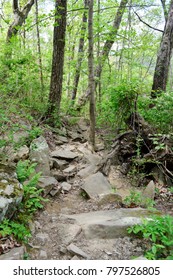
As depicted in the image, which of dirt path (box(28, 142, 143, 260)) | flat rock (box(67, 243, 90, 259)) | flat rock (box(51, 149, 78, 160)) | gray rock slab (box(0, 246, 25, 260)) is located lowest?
dirt path (box(28, 142, 143, 260))

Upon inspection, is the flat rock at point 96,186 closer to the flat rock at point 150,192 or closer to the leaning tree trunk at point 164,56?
the flat rock at point 150,192

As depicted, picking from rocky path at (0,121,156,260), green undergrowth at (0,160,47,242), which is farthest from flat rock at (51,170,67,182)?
green undergrowth at (0,160,47,242)

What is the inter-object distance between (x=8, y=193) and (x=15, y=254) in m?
0.88

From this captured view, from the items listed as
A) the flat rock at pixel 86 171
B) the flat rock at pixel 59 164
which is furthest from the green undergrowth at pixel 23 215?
the flat rock at pixel 86 171

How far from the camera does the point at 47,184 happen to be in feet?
14.9

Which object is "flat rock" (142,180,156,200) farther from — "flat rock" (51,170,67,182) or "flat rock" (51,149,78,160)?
"flat rock" (51,149,78,160)

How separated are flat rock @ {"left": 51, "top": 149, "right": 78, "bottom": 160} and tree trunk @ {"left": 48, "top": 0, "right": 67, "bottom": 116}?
1743 millimetres

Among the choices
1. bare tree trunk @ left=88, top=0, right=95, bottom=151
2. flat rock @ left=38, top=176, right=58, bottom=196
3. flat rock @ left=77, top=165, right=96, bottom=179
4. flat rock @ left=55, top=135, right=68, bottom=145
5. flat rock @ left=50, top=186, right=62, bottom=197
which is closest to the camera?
flat rock @ left=38, top=176, right=58, bottom=196

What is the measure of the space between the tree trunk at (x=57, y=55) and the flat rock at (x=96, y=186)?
328cm

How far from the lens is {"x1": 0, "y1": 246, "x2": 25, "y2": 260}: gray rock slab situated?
8.23ft

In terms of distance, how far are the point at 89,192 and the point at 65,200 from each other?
0.52 meters

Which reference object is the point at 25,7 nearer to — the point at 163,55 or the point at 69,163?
the point at 163,55

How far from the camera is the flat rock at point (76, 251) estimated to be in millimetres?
2861

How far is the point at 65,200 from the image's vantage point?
4.68 m
